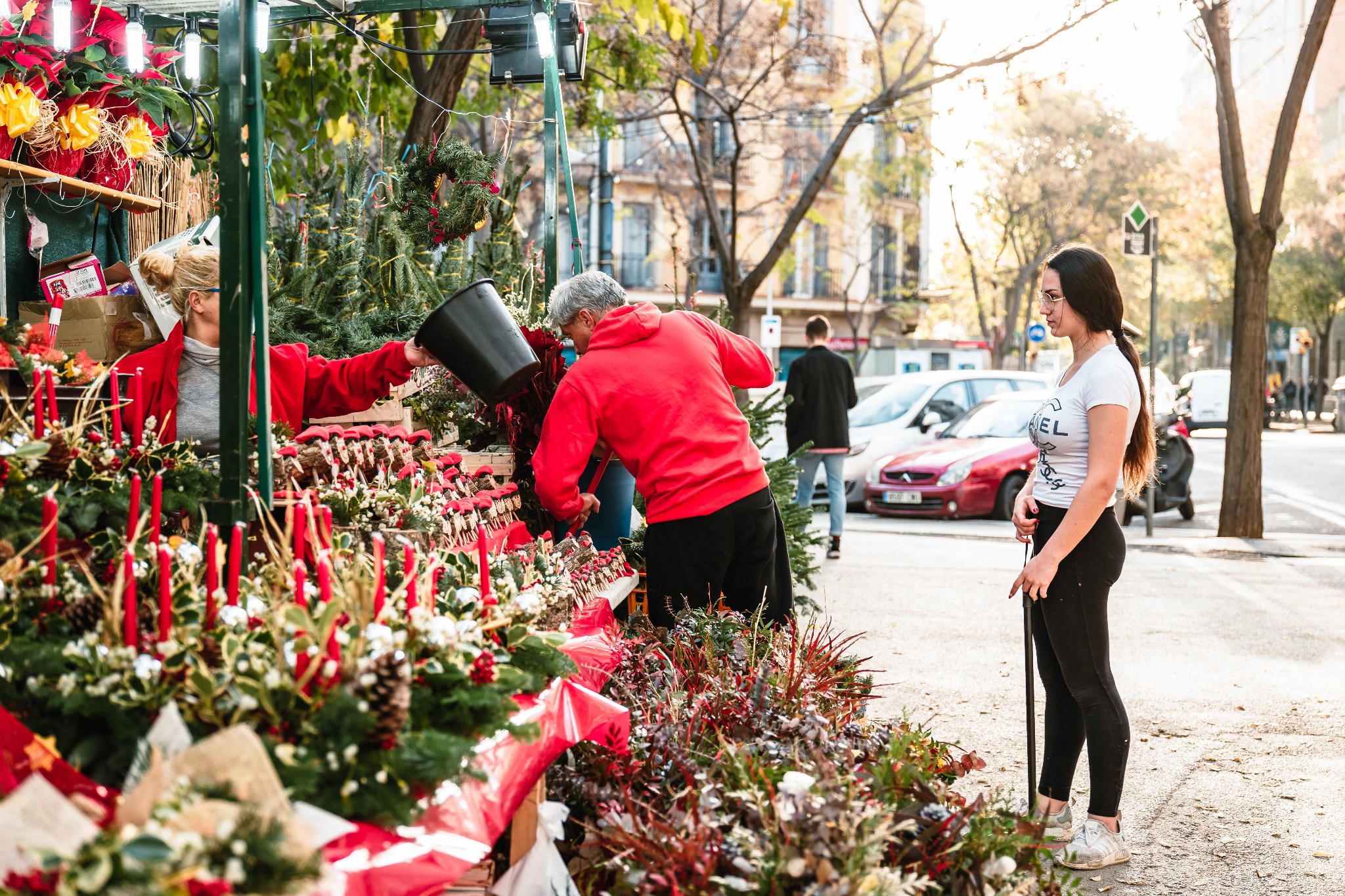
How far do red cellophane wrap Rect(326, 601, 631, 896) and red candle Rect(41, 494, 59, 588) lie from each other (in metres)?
0.78

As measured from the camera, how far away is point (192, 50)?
5.19 m

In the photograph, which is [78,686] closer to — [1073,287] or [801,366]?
[1073,287]

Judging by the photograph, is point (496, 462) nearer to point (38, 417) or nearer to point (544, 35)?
point (38, 417)

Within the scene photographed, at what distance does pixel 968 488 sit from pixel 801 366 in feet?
13.0

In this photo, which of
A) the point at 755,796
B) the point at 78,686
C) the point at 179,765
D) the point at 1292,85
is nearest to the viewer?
the point at 179,765

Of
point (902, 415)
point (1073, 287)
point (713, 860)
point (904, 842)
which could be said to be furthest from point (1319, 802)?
point (902, 415)

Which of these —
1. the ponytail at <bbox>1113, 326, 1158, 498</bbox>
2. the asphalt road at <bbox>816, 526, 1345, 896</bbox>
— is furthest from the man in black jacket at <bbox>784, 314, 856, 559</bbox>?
the ponytail at <bbox>1113, 326, 1158, 498</bbox>

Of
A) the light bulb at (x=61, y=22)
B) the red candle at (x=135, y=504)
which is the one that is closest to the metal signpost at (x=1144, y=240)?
the light bulb at (x=61, y=22)

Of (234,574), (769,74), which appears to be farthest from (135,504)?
(769,74)

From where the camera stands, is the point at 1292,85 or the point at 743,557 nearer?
the point at 743,557

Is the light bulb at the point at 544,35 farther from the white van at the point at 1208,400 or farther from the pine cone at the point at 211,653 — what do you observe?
the white van at the point at 1208,400

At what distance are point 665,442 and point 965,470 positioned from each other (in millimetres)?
9239

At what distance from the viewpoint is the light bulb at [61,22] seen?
431 cm

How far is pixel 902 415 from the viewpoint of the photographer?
14.1 m
